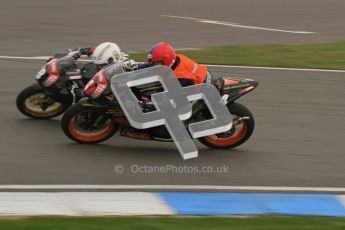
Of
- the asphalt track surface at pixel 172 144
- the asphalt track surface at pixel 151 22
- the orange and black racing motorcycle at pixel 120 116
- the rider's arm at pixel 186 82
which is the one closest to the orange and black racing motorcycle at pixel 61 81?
the asphalt track surface at pixel 172 144

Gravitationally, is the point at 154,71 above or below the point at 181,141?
above

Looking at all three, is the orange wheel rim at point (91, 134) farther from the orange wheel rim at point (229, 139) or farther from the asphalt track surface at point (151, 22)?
the asphalt track surface at point (151, 22)

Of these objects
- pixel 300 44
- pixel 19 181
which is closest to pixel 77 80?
pixel 19 181

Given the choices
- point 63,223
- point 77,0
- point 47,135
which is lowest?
point 77,0

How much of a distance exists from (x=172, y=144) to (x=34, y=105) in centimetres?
224

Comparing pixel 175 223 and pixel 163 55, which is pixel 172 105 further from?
pixel 175 223

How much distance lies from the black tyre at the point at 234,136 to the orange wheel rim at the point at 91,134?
1.21m

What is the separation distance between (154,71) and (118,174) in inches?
57.2

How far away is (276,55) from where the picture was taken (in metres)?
17.8

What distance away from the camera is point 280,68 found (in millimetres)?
16594

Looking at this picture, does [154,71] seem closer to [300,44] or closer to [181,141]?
[181,141]

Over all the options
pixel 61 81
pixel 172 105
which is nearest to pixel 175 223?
pixel 172 105

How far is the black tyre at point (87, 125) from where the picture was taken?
34.4 ft

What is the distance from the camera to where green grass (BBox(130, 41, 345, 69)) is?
666 inches
